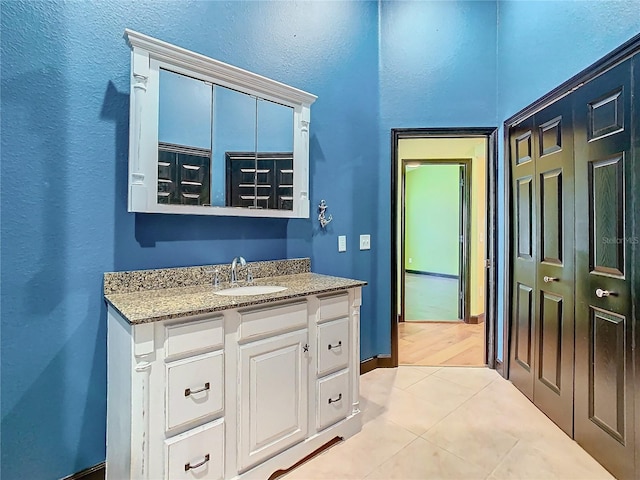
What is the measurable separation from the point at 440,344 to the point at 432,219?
4.86 metres

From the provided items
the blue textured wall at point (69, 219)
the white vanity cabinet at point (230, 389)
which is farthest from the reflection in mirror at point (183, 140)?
the white vanity cabinet at point (230, 389)

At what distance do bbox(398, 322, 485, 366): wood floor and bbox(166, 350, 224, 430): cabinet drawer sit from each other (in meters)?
2.10

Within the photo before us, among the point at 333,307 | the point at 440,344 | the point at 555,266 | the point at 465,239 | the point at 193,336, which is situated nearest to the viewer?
the point at 193,336

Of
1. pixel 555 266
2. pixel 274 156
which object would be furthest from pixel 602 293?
pixel 274 156

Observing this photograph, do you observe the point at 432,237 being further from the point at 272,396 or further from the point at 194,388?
the point at 194,388

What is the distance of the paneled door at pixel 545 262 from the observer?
2.01 m

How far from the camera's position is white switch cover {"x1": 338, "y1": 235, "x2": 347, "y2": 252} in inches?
105

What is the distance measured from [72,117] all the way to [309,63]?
1576 millimetres

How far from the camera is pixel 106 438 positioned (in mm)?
1619

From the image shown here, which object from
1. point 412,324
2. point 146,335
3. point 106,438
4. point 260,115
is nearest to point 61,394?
point 106,438

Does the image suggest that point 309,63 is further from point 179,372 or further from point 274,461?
point 274,461

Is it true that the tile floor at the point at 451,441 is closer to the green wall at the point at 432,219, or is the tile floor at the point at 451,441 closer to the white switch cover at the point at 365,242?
the white switch cover at the point at 365,242

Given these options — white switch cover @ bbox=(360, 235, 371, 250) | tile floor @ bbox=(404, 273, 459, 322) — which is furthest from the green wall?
white switch cover @ bbox=(360, 235, 371, 250)

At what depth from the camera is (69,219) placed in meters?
1.53
